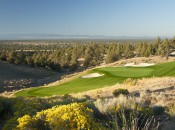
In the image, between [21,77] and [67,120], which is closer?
[67,120]

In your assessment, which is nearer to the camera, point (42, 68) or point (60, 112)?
point (60, 112)

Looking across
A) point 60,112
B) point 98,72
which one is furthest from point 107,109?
point 98,72

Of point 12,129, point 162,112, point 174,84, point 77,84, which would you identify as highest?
point 12,129

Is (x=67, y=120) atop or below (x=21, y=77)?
atop

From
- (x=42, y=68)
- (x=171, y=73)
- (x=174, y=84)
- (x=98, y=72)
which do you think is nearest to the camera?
(x=174, y=84)

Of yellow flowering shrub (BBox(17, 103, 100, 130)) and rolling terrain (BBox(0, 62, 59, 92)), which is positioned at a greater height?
yellow flowering shrub (BBox(17, 103, 100, 130))

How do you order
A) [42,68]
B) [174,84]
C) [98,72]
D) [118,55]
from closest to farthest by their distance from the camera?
[174,84] → [98,72] → [42,68] → [118,55]

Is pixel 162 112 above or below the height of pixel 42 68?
above

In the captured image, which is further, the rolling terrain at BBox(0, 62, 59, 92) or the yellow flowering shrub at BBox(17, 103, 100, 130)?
the rolling terrain at BBox(0, 62, 59, 92)

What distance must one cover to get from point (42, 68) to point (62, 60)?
9234 mm

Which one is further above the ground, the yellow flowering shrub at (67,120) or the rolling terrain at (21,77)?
the yellow flowering shrub at (67,120)

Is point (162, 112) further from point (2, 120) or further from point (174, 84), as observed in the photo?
point (174, 84)

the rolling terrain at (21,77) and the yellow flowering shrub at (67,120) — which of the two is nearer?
the yellow flowering shrub at (67,120)

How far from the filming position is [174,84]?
20.3m
